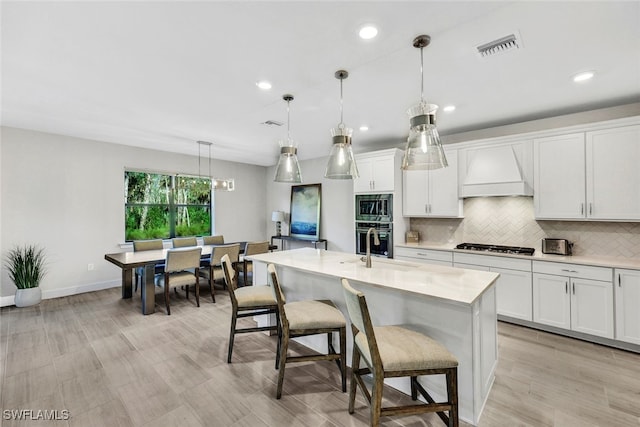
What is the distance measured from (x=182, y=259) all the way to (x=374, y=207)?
10.0 ft

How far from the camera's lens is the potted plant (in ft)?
13.4

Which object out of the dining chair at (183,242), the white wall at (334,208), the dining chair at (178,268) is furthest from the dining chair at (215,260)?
the white wall at (334,208)

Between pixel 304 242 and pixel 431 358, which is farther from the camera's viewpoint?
pixel 304 242

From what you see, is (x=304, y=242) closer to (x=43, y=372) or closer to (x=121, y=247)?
(x=121, y=247)

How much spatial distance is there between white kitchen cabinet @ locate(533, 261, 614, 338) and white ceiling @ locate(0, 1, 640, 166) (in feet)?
6.21

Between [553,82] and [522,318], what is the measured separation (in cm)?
263

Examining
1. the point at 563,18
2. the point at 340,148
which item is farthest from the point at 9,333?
the point at 563,18

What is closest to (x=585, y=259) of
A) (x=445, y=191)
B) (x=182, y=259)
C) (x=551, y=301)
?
(x=551, y=301)

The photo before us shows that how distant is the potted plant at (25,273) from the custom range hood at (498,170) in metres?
6.41

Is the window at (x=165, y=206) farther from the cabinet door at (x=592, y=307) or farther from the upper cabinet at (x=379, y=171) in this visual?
the cabinet door at (x=592, y=307)

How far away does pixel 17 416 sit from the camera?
1950 millimetres

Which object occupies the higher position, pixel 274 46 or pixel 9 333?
pixel 274 46

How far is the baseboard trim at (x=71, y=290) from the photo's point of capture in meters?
4.19

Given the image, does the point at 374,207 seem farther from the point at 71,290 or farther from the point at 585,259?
the point at 71,290
